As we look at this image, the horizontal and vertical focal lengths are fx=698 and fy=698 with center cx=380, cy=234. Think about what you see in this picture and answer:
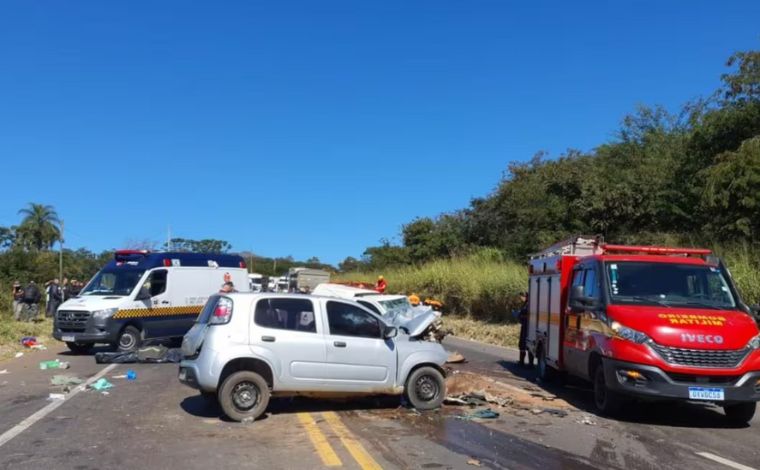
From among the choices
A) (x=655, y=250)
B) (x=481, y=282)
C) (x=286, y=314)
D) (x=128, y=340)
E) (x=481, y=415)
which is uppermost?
(x=481, y=282)

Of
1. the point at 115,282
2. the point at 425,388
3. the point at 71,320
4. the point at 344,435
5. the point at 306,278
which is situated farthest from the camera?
the point at 306,278

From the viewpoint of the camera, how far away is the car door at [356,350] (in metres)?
9.48

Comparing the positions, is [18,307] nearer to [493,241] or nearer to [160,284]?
[160,284]

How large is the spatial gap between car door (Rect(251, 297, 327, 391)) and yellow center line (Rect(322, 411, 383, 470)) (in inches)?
21.3

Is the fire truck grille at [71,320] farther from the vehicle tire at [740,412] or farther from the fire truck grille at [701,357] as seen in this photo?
the vehicle tire at [740,412]

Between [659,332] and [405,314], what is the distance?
353 inches

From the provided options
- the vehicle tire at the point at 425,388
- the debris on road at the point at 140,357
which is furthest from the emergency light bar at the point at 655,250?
the debris on road at the point at 140,357

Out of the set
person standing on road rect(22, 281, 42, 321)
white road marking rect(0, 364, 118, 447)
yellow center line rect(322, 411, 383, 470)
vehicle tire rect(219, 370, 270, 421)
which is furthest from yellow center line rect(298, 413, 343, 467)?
person standing on road rect(22, 281, 42, 321)

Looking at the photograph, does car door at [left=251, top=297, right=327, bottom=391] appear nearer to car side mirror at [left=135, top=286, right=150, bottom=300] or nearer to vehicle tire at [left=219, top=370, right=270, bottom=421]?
vehicle tire at [left=219, top=370, right=270, bottom=421]

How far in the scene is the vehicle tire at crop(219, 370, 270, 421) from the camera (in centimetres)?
880

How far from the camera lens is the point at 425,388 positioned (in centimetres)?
997

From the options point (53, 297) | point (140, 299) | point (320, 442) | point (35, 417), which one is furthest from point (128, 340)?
point (53, 297)

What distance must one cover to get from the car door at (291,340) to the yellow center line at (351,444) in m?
0.54

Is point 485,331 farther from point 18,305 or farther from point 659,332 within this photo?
point 659,332
